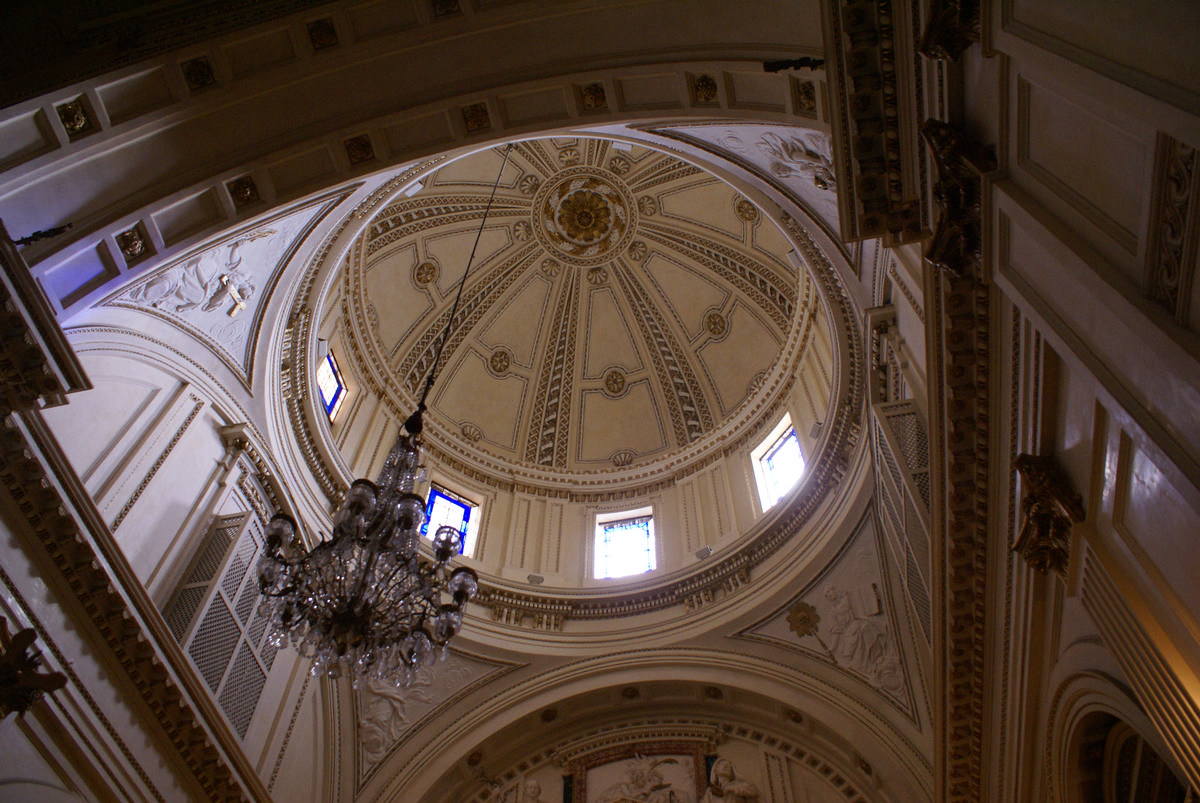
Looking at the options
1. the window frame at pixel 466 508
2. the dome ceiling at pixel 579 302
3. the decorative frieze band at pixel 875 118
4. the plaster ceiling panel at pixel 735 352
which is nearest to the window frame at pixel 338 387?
the dome ceiling at pixel 579 302

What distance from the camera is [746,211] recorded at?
15.6 m

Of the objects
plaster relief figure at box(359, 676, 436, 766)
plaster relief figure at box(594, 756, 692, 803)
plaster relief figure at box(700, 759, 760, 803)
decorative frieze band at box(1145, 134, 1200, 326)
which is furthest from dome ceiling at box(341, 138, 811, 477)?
decorative frieze band at box(1145, 134, 1200, 326)

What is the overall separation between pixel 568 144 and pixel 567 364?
16.2ft

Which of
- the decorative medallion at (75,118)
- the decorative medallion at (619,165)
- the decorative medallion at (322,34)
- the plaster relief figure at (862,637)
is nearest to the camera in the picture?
the decorative medallion at (75,118)

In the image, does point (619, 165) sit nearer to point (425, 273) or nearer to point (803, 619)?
point (425, 273)

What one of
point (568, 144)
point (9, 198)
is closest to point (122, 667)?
point (9, 198)

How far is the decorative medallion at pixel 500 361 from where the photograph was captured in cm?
1747

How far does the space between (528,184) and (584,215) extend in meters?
1.46

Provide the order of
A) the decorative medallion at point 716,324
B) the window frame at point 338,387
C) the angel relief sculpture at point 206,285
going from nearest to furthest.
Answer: the angel relief sculpture at point 206,285 → the window frame at point 338,387 → the decorative medallion at point 716,324

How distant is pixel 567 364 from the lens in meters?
17.9

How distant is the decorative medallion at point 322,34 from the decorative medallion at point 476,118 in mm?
1174

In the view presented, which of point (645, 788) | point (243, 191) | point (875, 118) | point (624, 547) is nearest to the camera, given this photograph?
point (875, 118)

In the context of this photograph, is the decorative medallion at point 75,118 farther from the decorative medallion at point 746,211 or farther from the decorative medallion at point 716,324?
the decorative medallion at point 716,324

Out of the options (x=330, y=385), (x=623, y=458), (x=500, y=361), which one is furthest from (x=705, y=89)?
(x=500, y=361)
